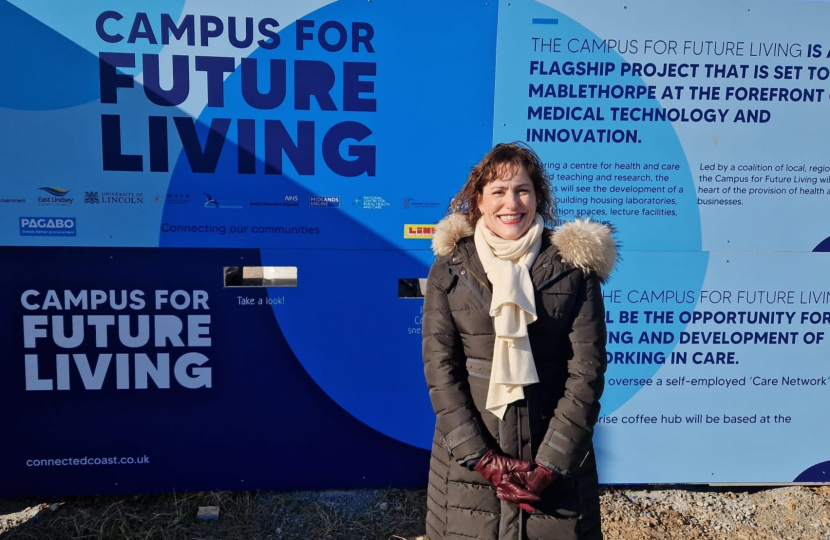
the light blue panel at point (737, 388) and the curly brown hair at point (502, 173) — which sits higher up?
the curly brown hair at point (502, 173)

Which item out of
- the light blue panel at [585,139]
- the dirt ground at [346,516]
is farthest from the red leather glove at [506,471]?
the light blue panel at [585,139]

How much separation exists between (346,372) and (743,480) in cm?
220

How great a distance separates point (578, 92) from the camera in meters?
2.88

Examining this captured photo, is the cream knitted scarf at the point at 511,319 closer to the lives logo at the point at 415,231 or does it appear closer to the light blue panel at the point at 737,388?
the lives logo at the point at 415,231

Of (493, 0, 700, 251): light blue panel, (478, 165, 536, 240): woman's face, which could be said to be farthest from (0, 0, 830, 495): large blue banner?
(478, 165, 536, 240): woman's face

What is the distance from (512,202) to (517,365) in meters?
0.48

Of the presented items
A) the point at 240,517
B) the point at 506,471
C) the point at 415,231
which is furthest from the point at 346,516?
the point at 506,471

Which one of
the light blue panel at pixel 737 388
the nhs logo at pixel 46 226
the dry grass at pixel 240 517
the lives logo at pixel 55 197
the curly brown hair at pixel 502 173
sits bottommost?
the dry grass at pixel 240 517

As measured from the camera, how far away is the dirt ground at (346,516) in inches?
114

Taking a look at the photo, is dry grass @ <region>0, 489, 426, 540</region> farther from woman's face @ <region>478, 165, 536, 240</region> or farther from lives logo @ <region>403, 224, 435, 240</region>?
woman's face @ <region>478, 165, 536, 240</region>

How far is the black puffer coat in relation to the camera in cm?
172

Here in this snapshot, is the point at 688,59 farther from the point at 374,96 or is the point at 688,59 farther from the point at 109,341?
the point at 109,341

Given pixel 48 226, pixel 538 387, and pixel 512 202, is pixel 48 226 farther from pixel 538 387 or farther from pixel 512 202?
pixel 538 387

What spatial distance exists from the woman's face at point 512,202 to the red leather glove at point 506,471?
0.66m
